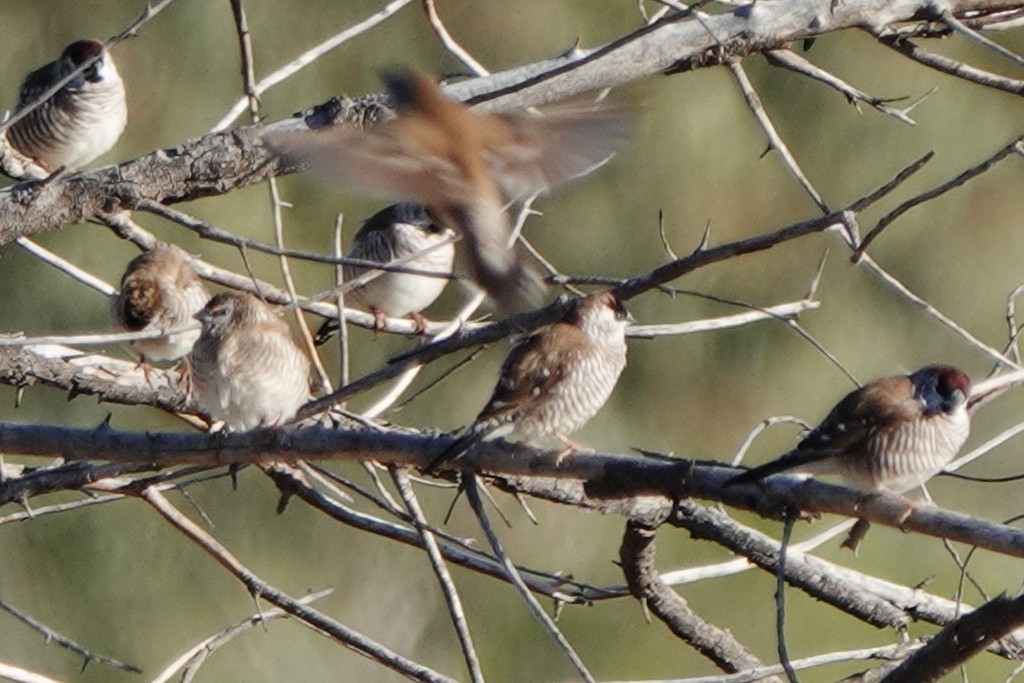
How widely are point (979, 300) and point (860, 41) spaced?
1.64 meters

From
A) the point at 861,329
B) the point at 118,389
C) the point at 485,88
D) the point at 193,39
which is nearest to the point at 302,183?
the point at 193,39

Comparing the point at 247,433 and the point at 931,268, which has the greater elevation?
the point at 931,268

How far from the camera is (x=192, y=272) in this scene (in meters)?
5.49

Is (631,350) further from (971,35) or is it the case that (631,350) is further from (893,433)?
(971,35)

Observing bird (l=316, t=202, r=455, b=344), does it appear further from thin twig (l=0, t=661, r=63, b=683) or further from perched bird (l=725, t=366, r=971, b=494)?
thin twig (l=0, t=661, r=63, b=683)

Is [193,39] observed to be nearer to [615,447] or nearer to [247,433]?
[615,447]

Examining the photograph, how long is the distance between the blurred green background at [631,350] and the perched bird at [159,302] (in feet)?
6.27

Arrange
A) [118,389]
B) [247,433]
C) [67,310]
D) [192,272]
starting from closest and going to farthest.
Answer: [247,433], [118,389], [192,272], [67,310]

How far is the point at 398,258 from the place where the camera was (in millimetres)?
6777

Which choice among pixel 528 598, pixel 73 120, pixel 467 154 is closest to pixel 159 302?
pixel 73 120

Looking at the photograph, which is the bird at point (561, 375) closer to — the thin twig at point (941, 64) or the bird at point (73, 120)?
the thin twig at point (941, 64)

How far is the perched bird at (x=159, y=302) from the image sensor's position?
5.34m

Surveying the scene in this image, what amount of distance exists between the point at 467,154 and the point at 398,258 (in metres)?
3.31

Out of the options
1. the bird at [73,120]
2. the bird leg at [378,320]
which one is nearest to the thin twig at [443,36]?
the bird leg at [378,320]
